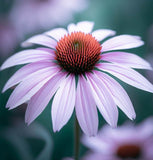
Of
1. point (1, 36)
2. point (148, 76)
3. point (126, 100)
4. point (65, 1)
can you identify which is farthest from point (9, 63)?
point (65, 1)

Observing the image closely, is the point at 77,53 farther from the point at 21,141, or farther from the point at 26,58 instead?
the point at 21,141

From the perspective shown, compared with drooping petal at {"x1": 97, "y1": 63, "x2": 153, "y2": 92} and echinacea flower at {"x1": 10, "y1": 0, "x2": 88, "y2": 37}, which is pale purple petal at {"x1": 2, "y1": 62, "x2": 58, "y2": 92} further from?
echinacea flower at {"x1": 10, "y1": 0, "x2": 88, "y2": 37}

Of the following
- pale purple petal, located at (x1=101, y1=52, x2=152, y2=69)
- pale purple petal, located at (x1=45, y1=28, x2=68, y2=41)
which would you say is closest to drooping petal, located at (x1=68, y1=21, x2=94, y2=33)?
pale purple petal, located at (x1=45, y1=28, x2=68, y2=41)

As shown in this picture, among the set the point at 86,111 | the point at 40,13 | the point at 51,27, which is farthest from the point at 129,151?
the point at 40,13

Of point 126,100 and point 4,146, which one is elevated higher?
point 126,100

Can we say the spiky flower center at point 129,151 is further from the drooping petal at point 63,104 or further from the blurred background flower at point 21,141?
the drooping petal at point 63,104

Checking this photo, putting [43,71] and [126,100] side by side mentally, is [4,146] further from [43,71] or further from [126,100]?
[126,100]
